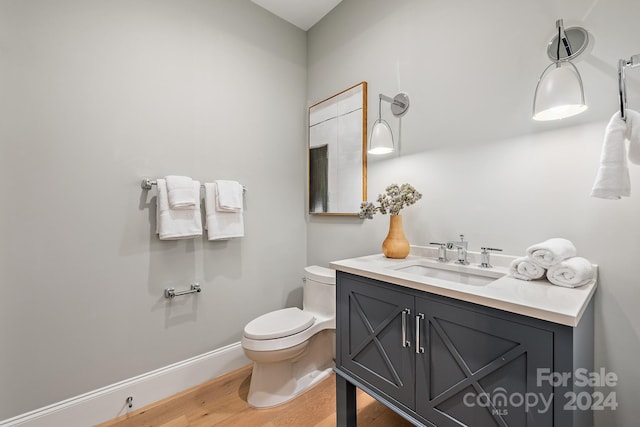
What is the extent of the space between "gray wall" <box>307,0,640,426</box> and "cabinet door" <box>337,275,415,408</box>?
1.89 feet

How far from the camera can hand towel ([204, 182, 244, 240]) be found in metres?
1.79

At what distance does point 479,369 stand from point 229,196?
5.27ft

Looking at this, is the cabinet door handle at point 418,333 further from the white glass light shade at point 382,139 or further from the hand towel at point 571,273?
the white glass light shade at point 382,139

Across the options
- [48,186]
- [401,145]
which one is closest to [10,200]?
[48,186]

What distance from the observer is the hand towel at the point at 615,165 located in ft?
2.72

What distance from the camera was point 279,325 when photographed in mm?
1669

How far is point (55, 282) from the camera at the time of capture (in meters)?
1.38

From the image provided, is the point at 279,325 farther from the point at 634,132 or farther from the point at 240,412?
the point at 634,132

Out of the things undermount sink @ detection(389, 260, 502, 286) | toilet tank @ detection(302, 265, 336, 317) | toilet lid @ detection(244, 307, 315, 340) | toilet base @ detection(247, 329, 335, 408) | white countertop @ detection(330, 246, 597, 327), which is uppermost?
white countertop @ detection(330, 246, 597, 327)

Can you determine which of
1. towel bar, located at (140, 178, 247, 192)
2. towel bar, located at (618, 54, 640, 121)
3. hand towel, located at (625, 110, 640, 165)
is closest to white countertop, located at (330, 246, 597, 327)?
hand towel, located at (625, 110, 640, 165)

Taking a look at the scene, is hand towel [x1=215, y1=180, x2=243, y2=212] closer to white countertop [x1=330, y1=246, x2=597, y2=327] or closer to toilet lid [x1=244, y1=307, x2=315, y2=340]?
toilet lid [x1=244, y1=307, x2=315, y2=340]

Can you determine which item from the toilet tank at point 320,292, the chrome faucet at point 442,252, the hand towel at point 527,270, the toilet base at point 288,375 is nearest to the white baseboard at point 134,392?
the toilet base at point 288,375

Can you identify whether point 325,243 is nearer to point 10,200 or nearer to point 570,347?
point 570,347

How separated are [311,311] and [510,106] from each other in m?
1.68
